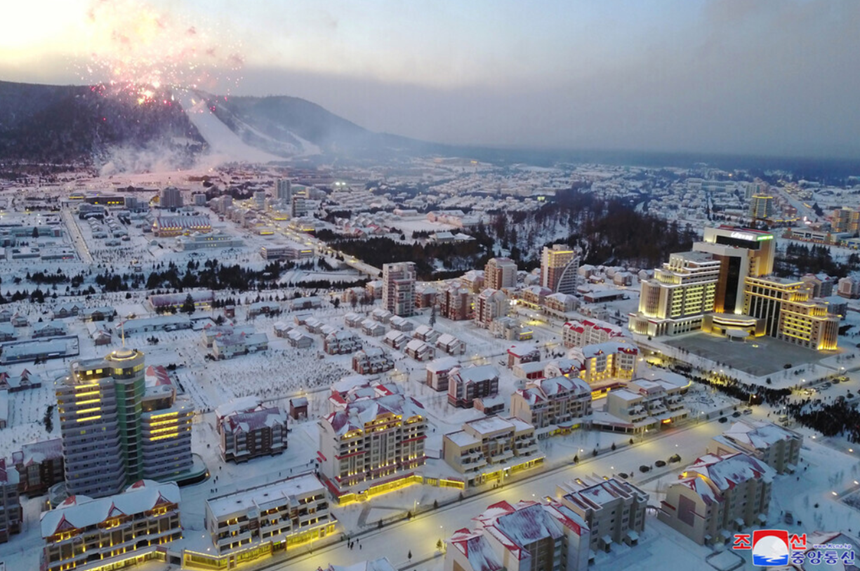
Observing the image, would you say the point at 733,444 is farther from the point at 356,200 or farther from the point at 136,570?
the point at 356,200

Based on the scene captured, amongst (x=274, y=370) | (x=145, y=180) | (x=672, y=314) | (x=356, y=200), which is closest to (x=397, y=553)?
(x=274, y=370)

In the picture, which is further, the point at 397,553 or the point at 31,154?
the point at 31,154

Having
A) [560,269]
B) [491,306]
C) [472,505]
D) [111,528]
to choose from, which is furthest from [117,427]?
[560,269]

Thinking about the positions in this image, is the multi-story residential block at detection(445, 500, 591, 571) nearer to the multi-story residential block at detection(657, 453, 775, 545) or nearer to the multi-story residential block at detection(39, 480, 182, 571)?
the multi-story residential block at detection(657, 453, 775, 545)

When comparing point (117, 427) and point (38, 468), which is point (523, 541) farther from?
point (38, 468)

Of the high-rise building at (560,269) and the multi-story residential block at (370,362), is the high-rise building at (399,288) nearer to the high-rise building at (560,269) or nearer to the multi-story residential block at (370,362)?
the multi-story residential block at (370,362)

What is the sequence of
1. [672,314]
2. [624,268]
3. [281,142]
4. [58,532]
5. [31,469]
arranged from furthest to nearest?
[281,142] < [624,268] < [672,314] < [31,469] < [58,532]

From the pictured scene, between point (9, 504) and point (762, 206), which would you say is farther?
point (762, 206)

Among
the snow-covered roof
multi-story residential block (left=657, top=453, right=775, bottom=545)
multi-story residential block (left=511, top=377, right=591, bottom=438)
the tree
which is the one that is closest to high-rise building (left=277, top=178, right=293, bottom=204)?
the tree
